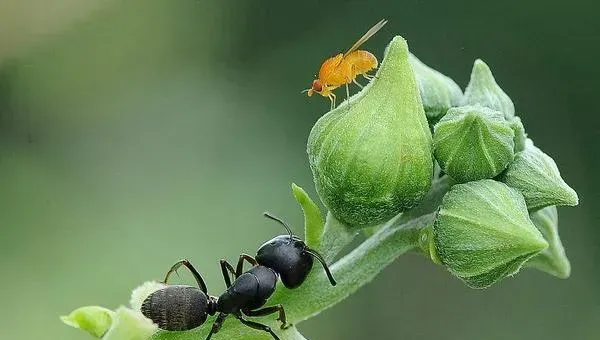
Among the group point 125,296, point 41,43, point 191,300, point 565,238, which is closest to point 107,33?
point 41,43

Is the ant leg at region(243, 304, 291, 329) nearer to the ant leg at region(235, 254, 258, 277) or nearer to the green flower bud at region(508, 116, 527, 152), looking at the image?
the ant leg at region(235, 254, 258, 277)

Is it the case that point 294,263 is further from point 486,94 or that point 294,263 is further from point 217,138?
point 217,138

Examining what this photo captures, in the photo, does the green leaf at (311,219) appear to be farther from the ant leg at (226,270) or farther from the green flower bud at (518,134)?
the green flower bud at (518,134)

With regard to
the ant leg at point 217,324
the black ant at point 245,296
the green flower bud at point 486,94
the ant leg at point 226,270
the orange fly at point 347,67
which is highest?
the orange fly at point 347,67

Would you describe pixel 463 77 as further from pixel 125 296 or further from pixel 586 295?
pixel 125 296

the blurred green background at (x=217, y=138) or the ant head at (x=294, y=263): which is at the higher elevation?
the ant head at (x=294, y=263)

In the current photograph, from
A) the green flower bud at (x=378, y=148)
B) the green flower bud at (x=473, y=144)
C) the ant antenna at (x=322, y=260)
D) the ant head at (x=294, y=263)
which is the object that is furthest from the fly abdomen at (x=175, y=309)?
the green flower bud at (x=473, y=144)

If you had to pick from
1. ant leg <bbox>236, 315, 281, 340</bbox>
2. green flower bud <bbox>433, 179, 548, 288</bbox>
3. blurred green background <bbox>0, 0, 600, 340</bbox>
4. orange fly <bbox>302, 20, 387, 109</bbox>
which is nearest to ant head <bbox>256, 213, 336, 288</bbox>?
ant leg <bbox>236, 315, 281, 340</bbox>
